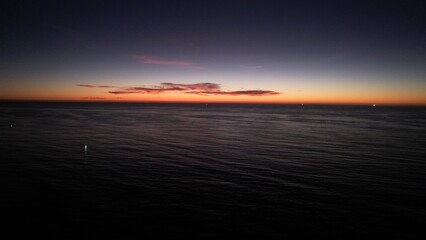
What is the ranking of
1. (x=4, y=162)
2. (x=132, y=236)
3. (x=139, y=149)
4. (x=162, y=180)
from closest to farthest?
1. (x=132, y=236)
2. (x=162, y=180)
3. (x=4, y=162)
4. (x=139, y=149)

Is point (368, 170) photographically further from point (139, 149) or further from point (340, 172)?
point (139, 149)

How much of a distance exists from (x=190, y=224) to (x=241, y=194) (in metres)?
4.75

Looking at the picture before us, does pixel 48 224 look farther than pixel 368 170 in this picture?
No

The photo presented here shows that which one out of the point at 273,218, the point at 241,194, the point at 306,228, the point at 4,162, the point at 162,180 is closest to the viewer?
the point at 306,228

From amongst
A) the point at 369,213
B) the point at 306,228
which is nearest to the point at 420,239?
the point at 369,213

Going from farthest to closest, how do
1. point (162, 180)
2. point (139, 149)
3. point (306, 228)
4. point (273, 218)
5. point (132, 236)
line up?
point (139, 149) → point (162, 180) → point (273, 218) → point (306, 228) → point (132, 236)

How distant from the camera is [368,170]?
23312mm

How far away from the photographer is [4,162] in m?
24.5

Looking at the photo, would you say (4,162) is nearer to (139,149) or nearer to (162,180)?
(139,149)

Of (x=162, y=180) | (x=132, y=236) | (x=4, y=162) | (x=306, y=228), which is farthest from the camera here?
(x=4, y=162)

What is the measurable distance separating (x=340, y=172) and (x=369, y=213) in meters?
8.44

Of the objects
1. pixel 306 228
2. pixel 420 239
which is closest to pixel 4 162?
pixel 306 228

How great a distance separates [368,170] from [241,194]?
40.7ft

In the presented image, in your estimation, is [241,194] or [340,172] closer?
[241,194]
